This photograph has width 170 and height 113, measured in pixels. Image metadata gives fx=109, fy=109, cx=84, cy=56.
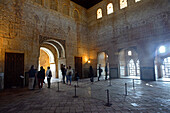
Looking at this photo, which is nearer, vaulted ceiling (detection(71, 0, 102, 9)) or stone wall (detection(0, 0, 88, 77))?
stone wall (detection(0, 0, 88, 77))

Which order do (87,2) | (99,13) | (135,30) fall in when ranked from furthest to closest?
(99,13) → (87,2) → (135,30)

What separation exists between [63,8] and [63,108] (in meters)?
12.0

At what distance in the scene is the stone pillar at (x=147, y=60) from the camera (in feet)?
33.7

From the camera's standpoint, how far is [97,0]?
1430 cm

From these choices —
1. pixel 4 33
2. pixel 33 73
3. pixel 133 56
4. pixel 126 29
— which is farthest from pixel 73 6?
pixel 133 56

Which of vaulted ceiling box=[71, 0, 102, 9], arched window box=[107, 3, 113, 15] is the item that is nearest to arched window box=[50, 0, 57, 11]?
vaulted ceiling box=[71, 0, 102, 9]

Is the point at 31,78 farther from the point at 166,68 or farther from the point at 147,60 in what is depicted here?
the point at 166,68

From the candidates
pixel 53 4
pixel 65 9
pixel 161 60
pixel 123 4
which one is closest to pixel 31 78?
pixel 53 4

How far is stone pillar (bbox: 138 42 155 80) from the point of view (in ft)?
33.7

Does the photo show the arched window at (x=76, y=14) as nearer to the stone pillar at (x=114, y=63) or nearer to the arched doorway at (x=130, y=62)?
the stone pillar at (x=114, y=63)

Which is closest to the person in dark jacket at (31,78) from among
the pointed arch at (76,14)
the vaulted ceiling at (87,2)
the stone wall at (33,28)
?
the stone wall at (33,28)

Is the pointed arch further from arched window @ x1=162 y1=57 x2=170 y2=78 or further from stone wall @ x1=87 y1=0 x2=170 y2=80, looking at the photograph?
arched window @ x1=162 y1=57 x2=170 y2=78

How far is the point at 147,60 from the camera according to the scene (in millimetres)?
10547

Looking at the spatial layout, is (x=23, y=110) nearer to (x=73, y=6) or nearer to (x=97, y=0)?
(x=73, y=6)
